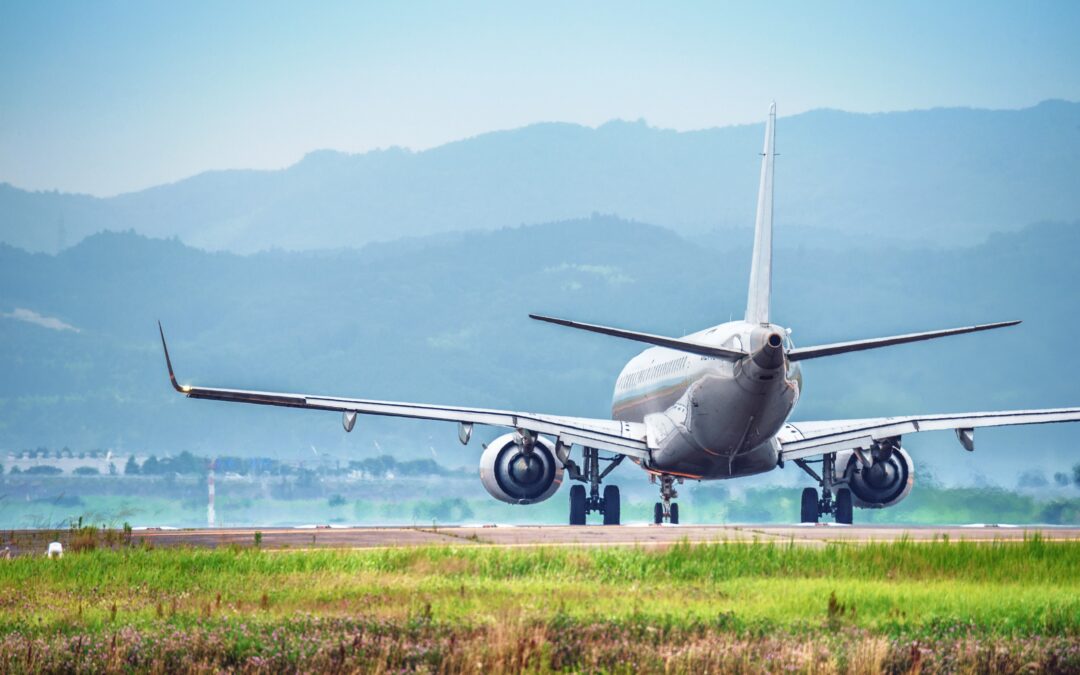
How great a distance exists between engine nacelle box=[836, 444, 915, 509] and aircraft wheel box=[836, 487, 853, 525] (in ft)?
1.01

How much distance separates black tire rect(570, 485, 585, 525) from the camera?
5069cm

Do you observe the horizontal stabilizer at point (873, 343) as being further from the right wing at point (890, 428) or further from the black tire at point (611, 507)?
the black tire at point (611, 507)

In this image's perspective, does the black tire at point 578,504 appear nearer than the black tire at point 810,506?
No

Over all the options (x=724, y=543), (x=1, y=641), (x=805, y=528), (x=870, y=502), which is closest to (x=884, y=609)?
(x=724, y=543)

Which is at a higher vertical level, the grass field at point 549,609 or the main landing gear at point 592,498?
the main landing gear at point 592,498

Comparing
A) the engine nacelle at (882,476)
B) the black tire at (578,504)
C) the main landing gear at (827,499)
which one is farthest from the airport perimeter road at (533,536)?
the black tire at (578,504)

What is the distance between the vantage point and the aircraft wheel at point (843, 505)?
161 feet

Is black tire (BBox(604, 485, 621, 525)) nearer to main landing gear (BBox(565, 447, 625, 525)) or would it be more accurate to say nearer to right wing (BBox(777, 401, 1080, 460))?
main landing gear (BBox(565, 447, 625, 525))

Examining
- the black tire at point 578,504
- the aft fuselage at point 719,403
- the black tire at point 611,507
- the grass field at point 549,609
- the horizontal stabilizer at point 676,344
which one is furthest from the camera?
the black tire at point 611,507

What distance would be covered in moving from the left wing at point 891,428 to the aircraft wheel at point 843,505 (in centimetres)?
151

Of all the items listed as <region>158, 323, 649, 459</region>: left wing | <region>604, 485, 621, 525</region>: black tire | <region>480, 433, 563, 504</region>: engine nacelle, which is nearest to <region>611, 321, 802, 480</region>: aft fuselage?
<region>158, 323, 649, 459</region>: left wing

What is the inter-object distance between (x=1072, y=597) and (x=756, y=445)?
24.8 metres

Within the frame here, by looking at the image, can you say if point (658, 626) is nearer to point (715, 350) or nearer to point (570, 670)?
point (570, 670)

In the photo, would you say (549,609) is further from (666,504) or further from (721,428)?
(666,504)
